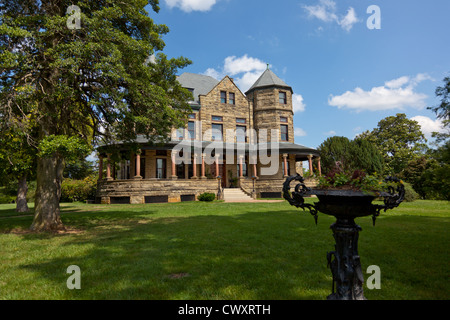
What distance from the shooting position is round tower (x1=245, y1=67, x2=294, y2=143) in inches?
1208

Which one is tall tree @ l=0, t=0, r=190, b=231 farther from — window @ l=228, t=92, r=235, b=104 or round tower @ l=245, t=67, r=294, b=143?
round tower @ l=245, t=67, r=294, b=143

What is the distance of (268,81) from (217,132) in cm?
949

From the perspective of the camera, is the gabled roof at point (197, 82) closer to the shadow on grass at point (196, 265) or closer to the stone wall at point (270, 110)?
the stone wall at point (270, 110)

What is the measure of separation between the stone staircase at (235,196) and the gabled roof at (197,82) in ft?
36.0

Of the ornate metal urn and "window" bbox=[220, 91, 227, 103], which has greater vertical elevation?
"window" bbox=[220, 91, 227, 103]

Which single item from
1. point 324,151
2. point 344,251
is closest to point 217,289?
point 344,251

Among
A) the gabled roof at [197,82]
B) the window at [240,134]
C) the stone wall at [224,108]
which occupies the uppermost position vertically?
the gabled roof at [197,82]

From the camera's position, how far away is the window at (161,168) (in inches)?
1029

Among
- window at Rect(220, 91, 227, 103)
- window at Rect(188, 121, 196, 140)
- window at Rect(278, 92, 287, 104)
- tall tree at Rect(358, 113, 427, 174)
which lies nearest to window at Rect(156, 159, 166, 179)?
window at Rect(188, 121, 196, 140)

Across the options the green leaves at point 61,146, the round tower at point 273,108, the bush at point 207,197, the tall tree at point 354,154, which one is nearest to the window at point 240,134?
the round tower at point 273,108

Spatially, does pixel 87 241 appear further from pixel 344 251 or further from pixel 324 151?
pixel 324 151

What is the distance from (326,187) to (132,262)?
4311 millimetres

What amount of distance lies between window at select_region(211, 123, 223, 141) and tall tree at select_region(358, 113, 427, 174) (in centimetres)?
2872
